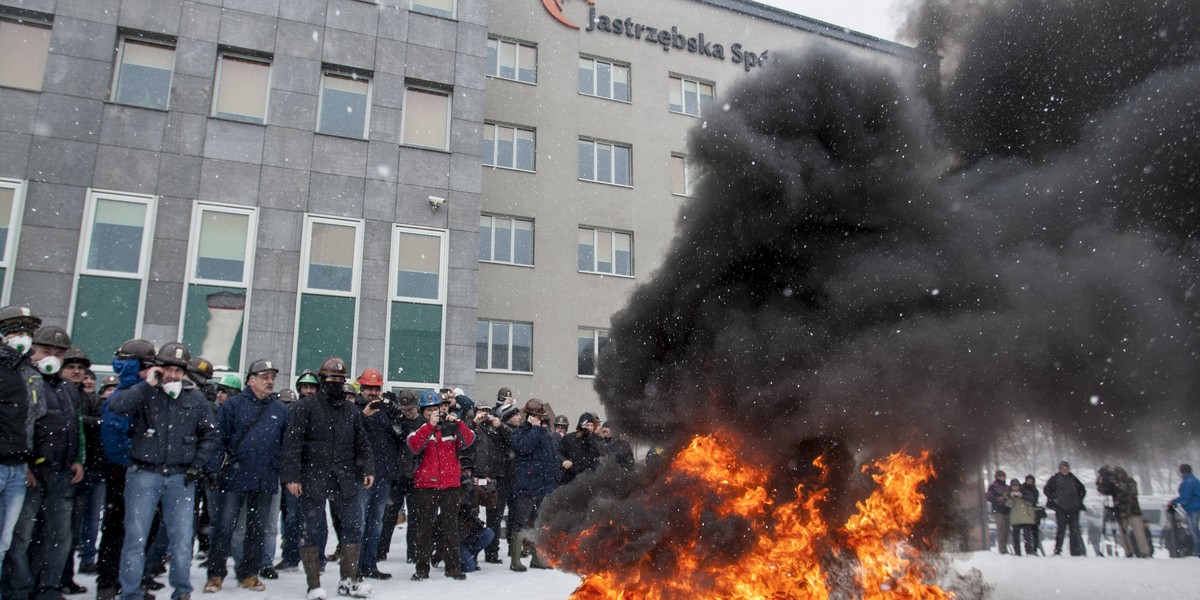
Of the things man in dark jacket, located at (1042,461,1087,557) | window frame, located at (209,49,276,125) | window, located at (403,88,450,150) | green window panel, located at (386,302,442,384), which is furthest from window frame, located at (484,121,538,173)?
man in dark jacket, located at (1042,461,1087,557)

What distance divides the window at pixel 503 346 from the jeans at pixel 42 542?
491 inches

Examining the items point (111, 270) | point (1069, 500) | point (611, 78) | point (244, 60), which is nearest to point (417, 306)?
point (111, 270)

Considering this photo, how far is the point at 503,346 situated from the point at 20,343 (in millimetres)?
13396

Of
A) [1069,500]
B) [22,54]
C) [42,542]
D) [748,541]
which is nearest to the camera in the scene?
[748,541]

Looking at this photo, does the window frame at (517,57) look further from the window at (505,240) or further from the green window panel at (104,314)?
the green window panel at (104,314)

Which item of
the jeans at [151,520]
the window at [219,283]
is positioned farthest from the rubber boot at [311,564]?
the window at [219,283]

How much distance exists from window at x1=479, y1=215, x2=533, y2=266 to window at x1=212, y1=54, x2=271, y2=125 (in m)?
5.61

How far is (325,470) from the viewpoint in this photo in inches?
270

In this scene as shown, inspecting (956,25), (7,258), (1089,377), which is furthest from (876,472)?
(7,258)

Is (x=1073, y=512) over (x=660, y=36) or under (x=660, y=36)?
under

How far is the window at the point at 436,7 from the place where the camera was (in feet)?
55.5

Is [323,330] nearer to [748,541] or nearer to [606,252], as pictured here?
[606,252]

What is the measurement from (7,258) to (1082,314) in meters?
15.6

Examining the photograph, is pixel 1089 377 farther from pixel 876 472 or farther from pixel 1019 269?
pixel 876 472
